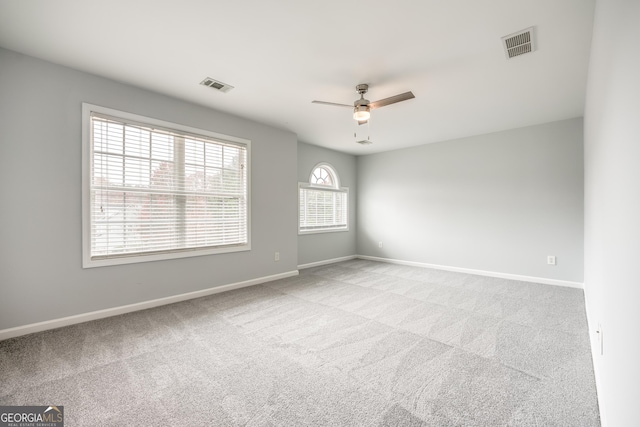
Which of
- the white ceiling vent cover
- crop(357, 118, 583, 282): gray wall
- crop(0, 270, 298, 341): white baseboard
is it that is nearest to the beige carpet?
crop(0, 270, 298, 341): white baseboard

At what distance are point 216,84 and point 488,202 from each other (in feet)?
15.8

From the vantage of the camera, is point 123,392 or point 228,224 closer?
point 123,392

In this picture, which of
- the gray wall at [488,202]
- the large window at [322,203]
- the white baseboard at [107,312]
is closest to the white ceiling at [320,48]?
the gray wall at [488,202]

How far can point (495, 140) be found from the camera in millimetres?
4723

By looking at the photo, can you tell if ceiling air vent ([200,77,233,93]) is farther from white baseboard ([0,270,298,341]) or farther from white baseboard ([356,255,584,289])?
white baseboard ([356,255,584,289])

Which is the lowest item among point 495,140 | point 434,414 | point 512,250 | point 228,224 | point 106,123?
point 434,414

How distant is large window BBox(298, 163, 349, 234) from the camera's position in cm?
560

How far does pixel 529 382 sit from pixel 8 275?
4320mm

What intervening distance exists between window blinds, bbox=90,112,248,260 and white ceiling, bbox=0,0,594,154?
60 cm

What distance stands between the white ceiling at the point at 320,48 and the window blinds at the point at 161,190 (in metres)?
0.60

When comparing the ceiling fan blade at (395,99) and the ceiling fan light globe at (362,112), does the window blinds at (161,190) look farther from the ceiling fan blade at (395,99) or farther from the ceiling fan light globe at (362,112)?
the ceiling fan blade at (395,99)

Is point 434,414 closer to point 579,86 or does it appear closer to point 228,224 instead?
point 228,224

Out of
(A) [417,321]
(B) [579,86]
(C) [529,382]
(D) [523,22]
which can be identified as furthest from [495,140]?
(C) [529,382]

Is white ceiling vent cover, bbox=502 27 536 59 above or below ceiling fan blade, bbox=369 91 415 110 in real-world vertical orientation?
above
